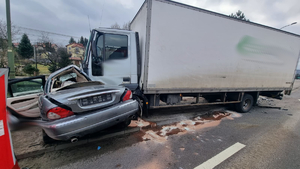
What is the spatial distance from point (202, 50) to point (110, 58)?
2724 millimetres

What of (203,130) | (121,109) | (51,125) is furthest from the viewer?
(203,130)

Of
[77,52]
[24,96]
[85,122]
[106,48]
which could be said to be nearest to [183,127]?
[85,122]

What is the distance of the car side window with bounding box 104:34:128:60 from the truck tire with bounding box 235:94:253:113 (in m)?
5.05

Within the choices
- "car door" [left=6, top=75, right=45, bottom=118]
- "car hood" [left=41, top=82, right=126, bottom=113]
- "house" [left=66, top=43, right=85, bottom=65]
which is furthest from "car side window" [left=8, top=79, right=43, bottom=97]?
"house" [left=66, top=43, right=85, bottom=65]

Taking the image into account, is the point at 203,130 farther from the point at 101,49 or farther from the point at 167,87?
the point at 101,49

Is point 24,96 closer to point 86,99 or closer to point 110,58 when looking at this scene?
point 86,99

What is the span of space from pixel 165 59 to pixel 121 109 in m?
1.89

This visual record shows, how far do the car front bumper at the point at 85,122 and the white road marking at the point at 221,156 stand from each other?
1684 mm

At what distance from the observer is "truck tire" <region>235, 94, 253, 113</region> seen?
545 centimetres

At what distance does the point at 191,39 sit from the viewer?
3816mm

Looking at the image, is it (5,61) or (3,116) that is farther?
(5,61)

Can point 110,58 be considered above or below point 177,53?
below

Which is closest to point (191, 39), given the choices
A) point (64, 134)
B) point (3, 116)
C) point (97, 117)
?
point (97, 117)

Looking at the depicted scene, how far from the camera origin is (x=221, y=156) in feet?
8.56
